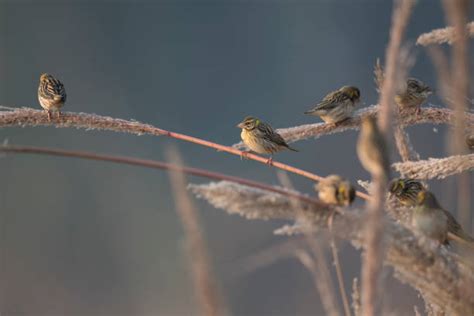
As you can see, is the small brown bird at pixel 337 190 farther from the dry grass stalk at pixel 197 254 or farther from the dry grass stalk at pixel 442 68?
the dry grass stalk at pixel 197 254

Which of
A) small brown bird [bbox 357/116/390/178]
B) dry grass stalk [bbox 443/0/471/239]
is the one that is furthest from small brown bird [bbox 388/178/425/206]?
dry grass stalk [bbox 443/0/471/239]

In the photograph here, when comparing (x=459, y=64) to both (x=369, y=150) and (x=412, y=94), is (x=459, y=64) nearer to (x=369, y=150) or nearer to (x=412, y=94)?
(x=369, y=150)

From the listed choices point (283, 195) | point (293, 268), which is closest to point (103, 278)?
point (293, 268)

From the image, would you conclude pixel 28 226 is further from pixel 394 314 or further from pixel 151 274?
pixel 394 314

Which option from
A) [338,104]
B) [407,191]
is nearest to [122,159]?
[407,191]

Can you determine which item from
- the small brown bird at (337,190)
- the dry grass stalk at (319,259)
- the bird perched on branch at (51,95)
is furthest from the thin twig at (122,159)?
the bird perched on branch at (51,95)
